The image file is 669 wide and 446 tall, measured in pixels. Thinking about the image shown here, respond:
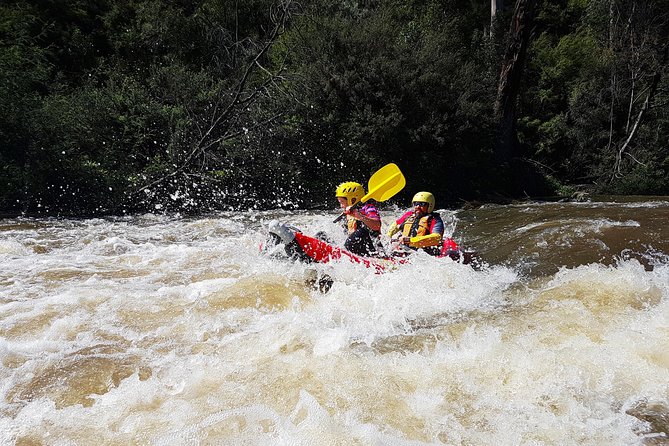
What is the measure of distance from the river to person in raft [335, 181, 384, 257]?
1.92ft

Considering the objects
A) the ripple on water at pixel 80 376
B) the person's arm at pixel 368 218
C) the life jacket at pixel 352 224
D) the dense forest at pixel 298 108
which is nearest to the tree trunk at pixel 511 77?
the dense forest at pixel 298 108

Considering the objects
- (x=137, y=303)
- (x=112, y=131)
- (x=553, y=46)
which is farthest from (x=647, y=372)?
(x=553, y=46)

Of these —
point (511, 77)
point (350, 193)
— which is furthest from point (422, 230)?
point (511, 77)

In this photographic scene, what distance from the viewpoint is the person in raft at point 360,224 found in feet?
18.2

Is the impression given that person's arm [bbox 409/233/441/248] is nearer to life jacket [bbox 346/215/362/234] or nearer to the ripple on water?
life jacket [bbox 346/215/362/234]

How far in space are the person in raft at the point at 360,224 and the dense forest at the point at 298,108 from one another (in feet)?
16.4

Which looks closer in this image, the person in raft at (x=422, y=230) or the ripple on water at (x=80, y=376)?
the ripple on water at (x=80, y=376)

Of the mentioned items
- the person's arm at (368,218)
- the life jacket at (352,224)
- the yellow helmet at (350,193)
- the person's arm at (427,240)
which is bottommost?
the person's arm at (427,240)

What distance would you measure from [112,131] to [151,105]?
3.66ft

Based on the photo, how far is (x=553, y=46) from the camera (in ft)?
69.8

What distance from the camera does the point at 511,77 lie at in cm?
1448

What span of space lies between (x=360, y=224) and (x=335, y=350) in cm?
245

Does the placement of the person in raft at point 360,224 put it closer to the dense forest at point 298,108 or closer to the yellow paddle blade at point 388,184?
the yellow paddle blade at point 388,184

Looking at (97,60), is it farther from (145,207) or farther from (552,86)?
(552,86)
